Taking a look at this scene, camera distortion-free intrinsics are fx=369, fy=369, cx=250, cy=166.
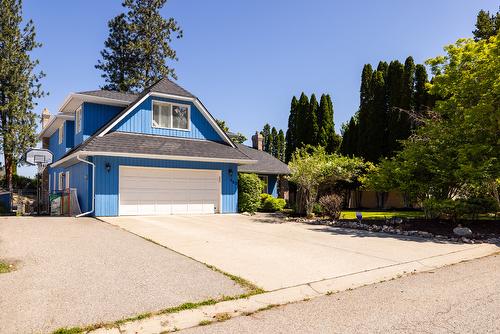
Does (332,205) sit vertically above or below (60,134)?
below

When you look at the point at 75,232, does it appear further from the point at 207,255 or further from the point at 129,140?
the point at 129,140

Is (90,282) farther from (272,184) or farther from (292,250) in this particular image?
(272,184)

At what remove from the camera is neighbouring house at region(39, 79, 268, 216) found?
50.2 feet

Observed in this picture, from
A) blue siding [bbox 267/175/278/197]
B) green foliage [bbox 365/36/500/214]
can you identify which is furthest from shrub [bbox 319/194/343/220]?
blue siding [bbox 267/175/278/197]

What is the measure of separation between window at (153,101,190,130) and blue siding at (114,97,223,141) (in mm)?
211

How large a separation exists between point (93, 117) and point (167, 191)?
5592 millimetres

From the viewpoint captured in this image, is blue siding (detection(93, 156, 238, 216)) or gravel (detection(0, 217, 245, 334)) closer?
gravel (detection(0, 217, 245, 334))

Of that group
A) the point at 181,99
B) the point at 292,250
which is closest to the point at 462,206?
the point at 292,250

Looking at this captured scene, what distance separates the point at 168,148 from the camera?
1648cm

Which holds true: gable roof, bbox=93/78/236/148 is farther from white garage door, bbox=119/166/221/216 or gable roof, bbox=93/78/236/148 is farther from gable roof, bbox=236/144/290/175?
gable roof, bbox=236/144/290/175

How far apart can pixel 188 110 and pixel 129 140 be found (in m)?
3.55

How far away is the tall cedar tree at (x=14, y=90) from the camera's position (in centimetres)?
2984

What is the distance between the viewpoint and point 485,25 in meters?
30.0

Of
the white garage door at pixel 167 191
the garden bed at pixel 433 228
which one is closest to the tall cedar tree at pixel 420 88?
the garden bed at pixel 433 228
